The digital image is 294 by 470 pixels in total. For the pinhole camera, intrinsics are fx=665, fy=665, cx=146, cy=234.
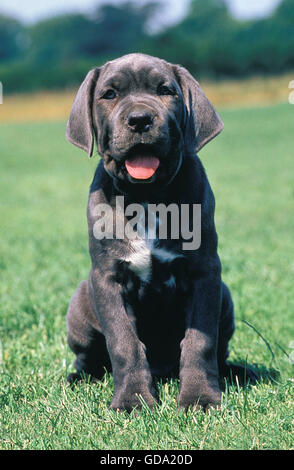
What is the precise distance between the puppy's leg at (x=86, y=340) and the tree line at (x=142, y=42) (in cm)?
3641

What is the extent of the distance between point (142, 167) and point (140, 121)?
0.24 meters

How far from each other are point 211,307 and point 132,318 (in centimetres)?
40

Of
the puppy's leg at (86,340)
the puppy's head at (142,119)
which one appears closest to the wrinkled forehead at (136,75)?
the puppy's head at (142,119)

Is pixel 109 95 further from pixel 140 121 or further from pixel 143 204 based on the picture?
pixel 143 204

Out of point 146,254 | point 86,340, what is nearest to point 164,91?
point 146,254

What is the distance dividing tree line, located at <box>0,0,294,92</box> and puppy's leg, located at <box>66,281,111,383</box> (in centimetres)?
3641

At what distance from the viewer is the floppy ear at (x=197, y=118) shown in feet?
11.0

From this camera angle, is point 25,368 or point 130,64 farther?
point 25,368

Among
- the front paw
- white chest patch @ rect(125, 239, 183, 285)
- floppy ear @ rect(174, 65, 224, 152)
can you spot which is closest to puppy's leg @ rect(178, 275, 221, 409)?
the front paw

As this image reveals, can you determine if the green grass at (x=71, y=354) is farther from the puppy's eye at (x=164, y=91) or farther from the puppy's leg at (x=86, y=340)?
the puppy's eye at (x=164, y=91)

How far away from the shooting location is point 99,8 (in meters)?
72.6

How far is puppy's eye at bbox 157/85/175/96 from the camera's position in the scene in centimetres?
332
